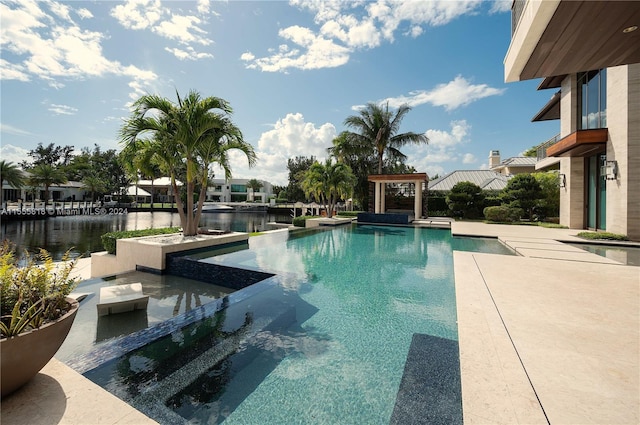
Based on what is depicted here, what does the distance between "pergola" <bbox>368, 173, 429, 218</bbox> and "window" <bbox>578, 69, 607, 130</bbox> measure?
357 inches

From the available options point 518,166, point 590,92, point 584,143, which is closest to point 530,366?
point 584,143

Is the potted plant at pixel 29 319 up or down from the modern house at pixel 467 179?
down

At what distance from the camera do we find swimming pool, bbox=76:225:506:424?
8.20 feet

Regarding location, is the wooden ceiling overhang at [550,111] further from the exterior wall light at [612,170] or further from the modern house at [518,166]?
the modern house at [518,166]

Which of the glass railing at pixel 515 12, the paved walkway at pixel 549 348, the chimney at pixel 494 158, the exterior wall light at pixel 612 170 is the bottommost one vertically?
the paved walkway at pixel 549 348

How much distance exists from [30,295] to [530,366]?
13.9 ft

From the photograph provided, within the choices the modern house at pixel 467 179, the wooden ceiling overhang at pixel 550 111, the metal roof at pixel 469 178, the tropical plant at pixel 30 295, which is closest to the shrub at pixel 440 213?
the modern house at pixel 467 179

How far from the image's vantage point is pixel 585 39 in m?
3.44

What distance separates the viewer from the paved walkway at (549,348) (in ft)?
6.92

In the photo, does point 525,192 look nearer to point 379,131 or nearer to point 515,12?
point 379,131

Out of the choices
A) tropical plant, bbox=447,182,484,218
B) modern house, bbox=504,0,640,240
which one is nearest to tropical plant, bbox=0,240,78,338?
modern house, bbox=504,0,640,240

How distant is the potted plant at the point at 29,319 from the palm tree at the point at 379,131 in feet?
80.6

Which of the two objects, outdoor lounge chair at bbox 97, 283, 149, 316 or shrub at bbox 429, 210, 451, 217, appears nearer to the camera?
outdoor lounge chair at bbox 97, 283, 149, 316

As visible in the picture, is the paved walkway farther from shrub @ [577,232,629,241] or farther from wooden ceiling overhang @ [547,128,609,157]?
wooden ceiling overhang @ [547,128,609,157]
